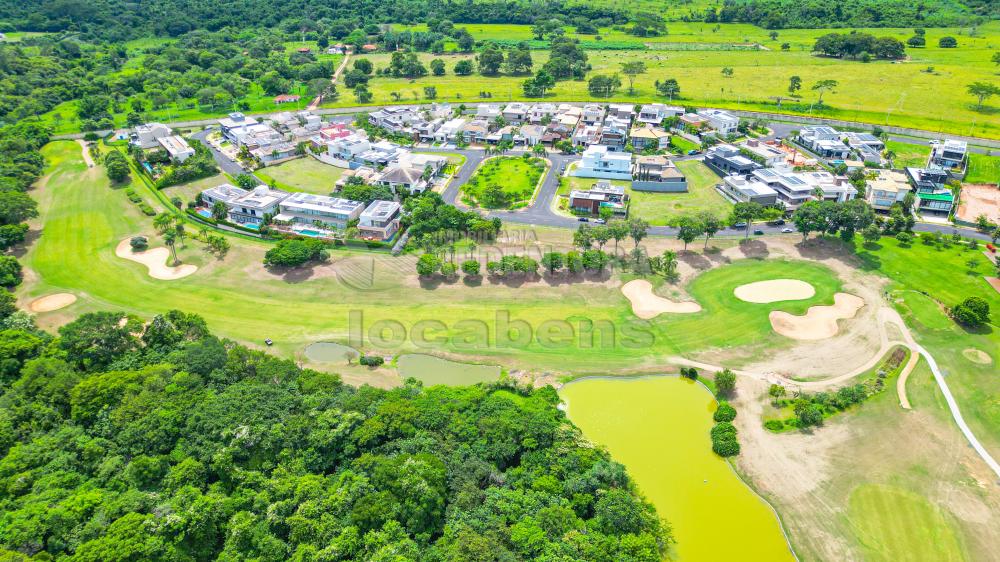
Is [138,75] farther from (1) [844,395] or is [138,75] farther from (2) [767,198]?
(1) [844,395]

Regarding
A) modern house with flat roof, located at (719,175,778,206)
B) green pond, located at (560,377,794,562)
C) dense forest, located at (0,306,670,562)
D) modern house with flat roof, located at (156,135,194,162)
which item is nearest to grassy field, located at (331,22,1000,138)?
modern house with flat roof, located at (156,135,194,162)

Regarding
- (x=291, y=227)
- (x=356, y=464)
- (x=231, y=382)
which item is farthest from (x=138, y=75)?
(x=356, y=464)

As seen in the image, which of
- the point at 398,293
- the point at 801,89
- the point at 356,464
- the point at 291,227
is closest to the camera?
the point at 356,464

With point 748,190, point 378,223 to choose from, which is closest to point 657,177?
point 748,190

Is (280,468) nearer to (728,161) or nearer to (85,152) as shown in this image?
(728,161)

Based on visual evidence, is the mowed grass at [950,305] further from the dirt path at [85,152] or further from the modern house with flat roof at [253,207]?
the dirt path at [85,152]

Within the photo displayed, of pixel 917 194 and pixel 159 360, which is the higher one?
pixel 917 194

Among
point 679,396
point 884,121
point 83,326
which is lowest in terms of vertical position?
point 679,396
